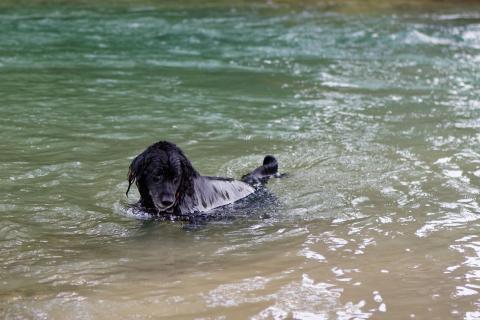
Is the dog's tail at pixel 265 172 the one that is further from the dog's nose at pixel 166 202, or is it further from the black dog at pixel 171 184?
the dog's nose at pixel 166 202

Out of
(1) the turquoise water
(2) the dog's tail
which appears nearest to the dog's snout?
(1) the turquoise water

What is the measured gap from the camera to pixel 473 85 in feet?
49.6

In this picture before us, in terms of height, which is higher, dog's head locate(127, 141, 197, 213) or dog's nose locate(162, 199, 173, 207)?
dog's head locate(127, 141, 197, 213)

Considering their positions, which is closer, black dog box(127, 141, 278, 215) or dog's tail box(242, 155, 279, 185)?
black dog box(127, 141, 278, 215)

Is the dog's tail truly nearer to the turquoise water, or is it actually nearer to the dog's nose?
the turquoise water

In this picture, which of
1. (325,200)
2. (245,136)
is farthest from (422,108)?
(325,200)

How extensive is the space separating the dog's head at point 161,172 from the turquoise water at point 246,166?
321 mm

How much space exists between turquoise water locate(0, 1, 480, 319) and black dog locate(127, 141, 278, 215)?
25 centimetres

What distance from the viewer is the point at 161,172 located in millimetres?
7473

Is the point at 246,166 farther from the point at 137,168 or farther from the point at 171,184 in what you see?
the point at 137,168

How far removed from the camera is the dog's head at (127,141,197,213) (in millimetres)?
7469

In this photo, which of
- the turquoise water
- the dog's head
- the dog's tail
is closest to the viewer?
the turquoise water

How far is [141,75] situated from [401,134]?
223 inches

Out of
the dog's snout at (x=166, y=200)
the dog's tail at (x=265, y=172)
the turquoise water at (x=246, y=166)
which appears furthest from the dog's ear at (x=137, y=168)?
the dog's tail at (x=265, y=172)
